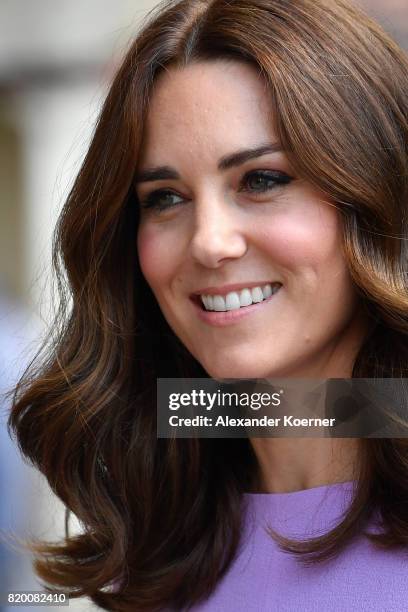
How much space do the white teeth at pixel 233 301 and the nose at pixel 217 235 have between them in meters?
0.06

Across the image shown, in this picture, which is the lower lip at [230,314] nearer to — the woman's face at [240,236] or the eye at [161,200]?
the woman's face at [240,236]

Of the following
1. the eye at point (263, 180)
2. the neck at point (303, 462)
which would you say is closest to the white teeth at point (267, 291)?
the eye at point (263, 180)

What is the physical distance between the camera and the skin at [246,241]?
1.47 m

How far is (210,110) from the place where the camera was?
58.6 inches

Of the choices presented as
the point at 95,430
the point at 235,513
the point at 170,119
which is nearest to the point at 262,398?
the point at 235,513

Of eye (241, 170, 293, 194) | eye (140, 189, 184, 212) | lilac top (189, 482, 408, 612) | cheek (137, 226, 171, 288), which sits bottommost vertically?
lilac top (189, 482, 408, 612)

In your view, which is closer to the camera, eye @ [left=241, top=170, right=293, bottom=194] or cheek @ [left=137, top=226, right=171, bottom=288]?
eye @ [left=241, top=170, right=293, bottom=194]

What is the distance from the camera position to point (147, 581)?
172cm

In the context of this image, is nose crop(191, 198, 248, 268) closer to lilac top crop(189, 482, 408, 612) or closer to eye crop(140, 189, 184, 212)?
eye crop(140, 189, 184, 212)

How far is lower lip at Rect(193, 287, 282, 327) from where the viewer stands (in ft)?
5.03

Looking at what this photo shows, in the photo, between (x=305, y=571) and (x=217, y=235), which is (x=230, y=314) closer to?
(x=217, y=235)

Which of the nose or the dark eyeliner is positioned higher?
the dark eyeliner

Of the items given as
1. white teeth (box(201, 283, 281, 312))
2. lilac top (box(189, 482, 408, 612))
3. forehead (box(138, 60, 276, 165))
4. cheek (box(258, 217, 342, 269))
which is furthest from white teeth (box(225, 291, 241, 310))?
lilac top (box(189, 482, 408, 612))

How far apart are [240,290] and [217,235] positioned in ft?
0.38
